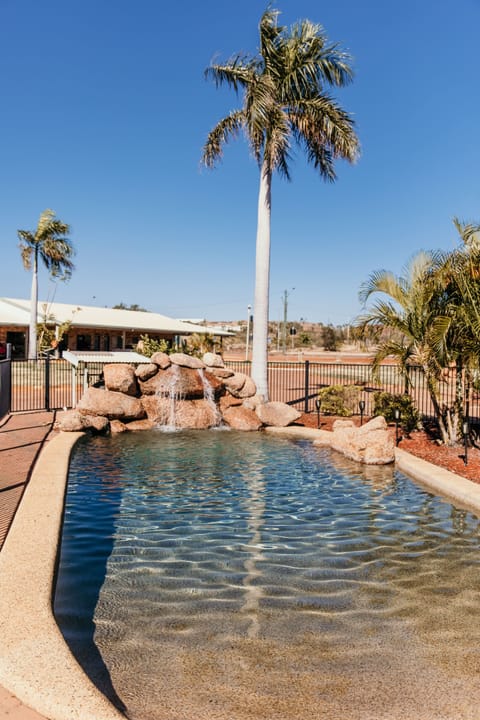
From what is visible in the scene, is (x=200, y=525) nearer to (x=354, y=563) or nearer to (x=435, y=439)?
(x=354, y=563)

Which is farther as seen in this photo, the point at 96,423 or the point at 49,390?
the point at 49,390

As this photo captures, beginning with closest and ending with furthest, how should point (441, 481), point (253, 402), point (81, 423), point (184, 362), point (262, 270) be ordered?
point (441, 481) → point (81, 423) → point (184, 362) → point (253, 402) → point (262, 270)

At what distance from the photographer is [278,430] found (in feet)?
47.0

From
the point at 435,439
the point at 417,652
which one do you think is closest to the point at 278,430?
the point at 435,439

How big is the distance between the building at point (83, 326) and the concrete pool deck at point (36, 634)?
2797 cm

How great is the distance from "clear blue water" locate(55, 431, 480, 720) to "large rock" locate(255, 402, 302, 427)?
565 cm

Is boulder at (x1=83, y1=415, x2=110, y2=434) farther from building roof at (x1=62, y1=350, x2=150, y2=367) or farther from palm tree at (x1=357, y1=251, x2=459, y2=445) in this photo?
palm tree at (x1=357, y1=251, x2=459, y2=445)

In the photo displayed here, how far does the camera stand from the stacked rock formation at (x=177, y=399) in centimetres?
1407

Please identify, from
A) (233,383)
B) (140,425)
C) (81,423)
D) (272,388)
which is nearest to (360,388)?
(233,383)

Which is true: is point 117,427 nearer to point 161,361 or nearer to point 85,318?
point 161,361

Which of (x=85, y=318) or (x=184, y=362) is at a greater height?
(x=85, y=318)

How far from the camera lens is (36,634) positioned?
352 cm

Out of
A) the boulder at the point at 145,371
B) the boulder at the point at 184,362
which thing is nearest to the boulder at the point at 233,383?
the boulder at the point at 184,362

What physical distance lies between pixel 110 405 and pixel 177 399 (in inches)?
82.6
